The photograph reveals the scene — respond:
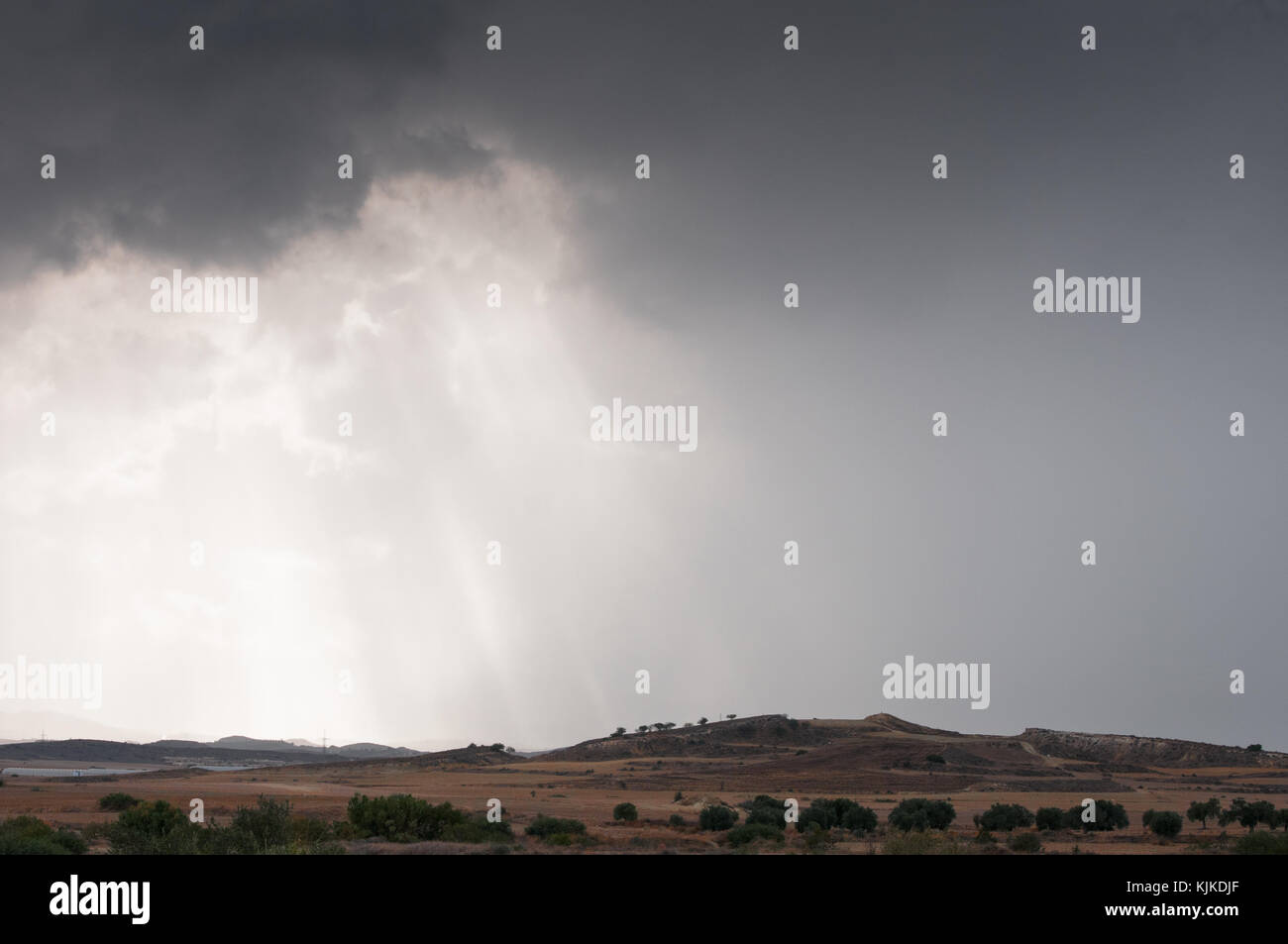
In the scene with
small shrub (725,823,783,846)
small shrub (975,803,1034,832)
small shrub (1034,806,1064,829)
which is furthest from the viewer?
small shrub (1034,806,1064,829)

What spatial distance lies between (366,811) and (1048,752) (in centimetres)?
11119

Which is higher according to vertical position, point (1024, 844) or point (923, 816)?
point (1024, 844)

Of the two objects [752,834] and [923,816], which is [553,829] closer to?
[752,834]

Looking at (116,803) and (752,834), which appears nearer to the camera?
(752,834)

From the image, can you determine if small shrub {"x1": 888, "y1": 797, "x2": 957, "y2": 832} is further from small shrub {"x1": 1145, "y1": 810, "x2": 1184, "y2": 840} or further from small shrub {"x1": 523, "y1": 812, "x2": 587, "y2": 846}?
small shrub {"x1": 523, "y1": 812, "x2": 587, "y2": 846}

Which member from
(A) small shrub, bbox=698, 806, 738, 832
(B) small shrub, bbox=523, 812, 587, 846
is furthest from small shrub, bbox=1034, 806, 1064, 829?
(B) small shrub, bbox=523, 812, 587, 846

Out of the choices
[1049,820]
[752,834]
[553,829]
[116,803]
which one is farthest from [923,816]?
[116,803]

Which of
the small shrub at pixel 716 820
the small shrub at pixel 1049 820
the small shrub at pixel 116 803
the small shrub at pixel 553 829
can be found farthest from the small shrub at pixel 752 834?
the small shrub at pixel 116 803

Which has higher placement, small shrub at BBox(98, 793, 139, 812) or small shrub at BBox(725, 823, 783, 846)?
small shrub at BBox(725, 823, 783, 846)

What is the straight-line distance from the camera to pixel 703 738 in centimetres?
14488

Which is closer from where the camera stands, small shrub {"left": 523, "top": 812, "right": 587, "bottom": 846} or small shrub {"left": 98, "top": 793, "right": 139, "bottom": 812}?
small shrub {"left": 523, "top": 812, "right": 587, "bottom": 846}
